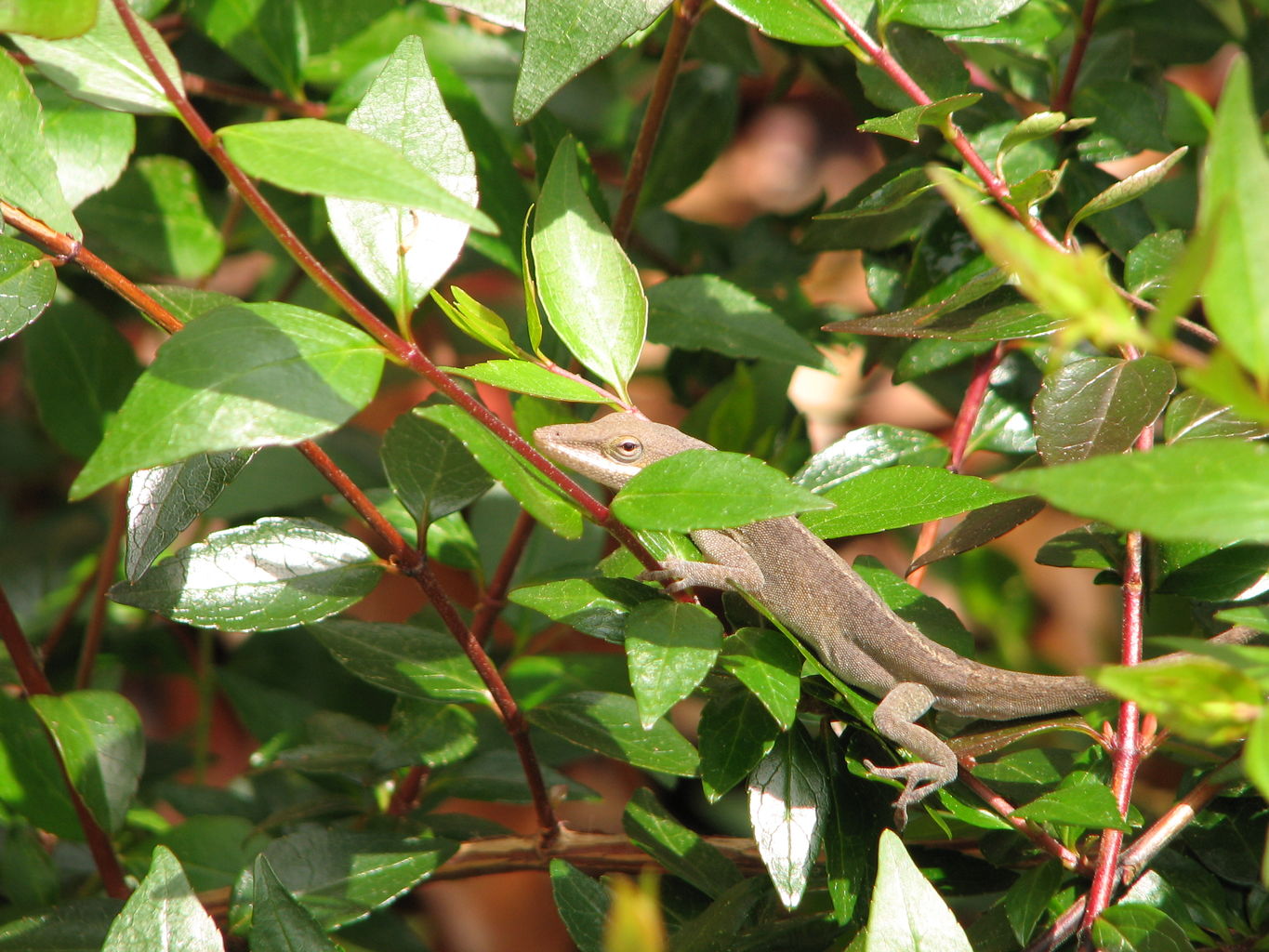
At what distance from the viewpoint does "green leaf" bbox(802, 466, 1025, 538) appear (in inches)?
67.7

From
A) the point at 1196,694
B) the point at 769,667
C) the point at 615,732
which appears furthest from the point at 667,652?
the point at 1196,694

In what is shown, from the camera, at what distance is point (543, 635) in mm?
3195

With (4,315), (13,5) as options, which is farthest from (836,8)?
(4,315)

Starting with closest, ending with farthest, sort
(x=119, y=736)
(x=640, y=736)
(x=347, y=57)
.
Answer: (x=640, y=736)
(x=119, y=736)
(x=347, y=57)

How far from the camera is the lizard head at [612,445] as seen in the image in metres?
2.84

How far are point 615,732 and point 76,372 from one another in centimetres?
208

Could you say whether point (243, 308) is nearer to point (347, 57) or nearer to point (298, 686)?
→ point (347, 57)

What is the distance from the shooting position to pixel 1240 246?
3.11ft

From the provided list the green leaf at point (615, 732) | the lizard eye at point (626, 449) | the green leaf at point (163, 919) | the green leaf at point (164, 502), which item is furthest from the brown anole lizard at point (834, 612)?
the green leaf at point (163, 919)

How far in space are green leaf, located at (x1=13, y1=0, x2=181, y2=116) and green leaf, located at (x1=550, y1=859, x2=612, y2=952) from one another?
1.43 meters

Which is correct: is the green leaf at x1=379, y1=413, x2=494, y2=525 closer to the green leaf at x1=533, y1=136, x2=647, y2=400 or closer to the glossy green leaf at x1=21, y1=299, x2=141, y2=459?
the green leaf at x1=533, y1=136, x2=647, y2=400

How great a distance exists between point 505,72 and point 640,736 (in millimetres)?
2039

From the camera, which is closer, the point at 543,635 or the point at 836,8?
the point at 836,8

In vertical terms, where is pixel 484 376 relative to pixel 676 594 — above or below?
above
